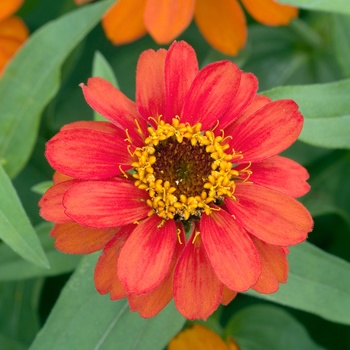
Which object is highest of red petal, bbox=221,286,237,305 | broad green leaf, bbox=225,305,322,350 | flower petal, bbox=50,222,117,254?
flower petal, bbox=50,222,117,254

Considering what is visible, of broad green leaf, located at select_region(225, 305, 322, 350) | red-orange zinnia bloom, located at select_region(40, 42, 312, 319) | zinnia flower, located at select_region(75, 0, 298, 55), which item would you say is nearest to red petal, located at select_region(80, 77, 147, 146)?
red-orange zinnia bloom, located at select_region(40, 42, 312, 319)

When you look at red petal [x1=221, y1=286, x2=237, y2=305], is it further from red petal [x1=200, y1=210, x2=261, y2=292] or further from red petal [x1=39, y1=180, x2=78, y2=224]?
red petal [x1=39, y1=180, x2=78, y2=224]

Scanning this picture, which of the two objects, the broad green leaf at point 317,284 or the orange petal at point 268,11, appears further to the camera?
the orange petal at point 268,11

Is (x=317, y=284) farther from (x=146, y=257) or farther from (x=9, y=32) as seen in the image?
(x=9, y=32)

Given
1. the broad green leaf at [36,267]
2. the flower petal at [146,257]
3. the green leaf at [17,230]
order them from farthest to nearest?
the broad green leaf at [36,267]
the green leaf at [17,230]
the flower petal at [146,257]

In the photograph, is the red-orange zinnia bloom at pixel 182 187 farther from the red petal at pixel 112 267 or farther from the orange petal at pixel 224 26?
the orange petal at pixel 224 26

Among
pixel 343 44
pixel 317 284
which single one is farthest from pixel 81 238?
pixel 343 44

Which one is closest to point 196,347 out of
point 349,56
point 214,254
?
point 214,254

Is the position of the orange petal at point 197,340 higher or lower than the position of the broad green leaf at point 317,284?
lower

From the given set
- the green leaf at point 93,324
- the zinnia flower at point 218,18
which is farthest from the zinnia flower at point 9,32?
the green leaf at point 93,324
